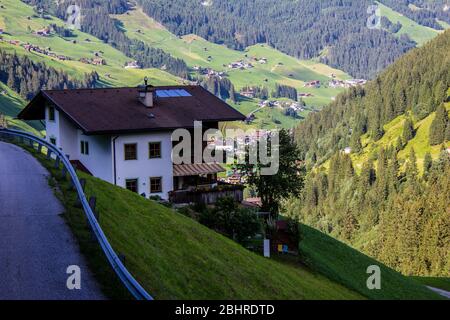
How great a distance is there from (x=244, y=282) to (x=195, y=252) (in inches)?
87.2

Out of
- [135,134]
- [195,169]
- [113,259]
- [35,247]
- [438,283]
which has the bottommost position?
[438,283]

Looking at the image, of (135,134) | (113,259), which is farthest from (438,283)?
(113,259)

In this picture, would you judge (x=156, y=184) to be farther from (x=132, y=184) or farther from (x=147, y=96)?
(x=147, y=96)

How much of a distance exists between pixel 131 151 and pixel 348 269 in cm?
1756

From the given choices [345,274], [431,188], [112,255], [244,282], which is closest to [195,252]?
[244,282]

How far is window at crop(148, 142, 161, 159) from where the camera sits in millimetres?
52062

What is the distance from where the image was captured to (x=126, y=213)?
1152 inches

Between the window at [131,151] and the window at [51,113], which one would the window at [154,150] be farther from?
the window at [51,113]

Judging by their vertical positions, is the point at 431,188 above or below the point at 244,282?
below

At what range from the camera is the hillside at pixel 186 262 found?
22000mm

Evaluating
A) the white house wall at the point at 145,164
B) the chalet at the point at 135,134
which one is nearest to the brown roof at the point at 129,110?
the chalet at the point at 135,134

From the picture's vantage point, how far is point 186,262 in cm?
2547
